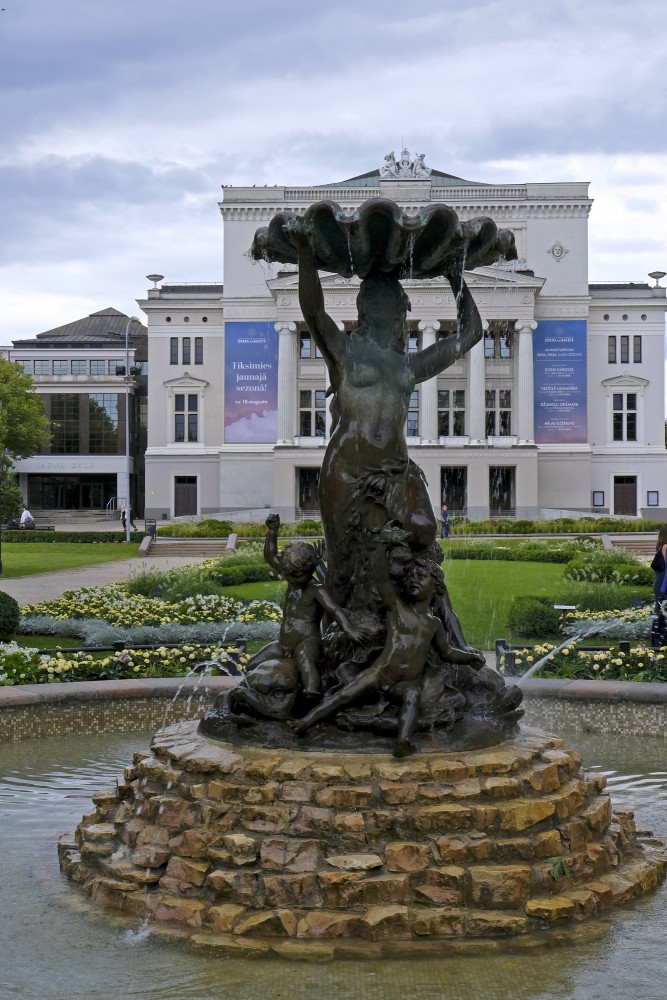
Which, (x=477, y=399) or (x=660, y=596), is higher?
(x=477, y=399)

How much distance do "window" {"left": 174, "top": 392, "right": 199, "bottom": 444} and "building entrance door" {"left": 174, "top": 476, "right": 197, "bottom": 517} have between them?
2417 mm

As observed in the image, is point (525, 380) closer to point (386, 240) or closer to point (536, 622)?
point (536, 622)

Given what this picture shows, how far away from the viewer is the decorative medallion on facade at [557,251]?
60.7 meters

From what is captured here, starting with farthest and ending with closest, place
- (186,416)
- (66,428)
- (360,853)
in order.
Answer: (66,428)
(186,416)
(360,853)

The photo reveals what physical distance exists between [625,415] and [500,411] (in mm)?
8082

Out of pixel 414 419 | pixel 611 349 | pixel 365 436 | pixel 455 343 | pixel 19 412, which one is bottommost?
pixel 365 436

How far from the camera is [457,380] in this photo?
5881cm

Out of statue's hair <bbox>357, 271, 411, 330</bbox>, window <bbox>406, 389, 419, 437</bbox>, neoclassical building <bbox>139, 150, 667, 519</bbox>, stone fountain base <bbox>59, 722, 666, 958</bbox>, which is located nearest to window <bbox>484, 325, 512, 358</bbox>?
neoclassical building <bbox>139, 150, 667, 519</bbox>

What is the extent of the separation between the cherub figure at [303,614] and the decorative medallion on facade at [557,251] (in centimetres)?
5904

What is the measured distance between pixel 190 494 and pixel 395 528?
56.4 metres

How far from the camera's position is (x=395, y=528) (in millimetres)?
5184

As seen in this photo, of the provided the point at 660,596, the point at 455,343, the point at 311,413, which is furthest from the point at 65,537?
the point at 455,343

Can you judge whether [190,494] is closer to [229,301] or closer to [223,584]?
[229,301]

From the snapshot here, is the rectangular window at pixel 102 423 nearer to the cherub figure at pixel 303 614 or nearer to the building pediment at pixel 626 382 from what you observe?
the building pediment at pixel 626 382
